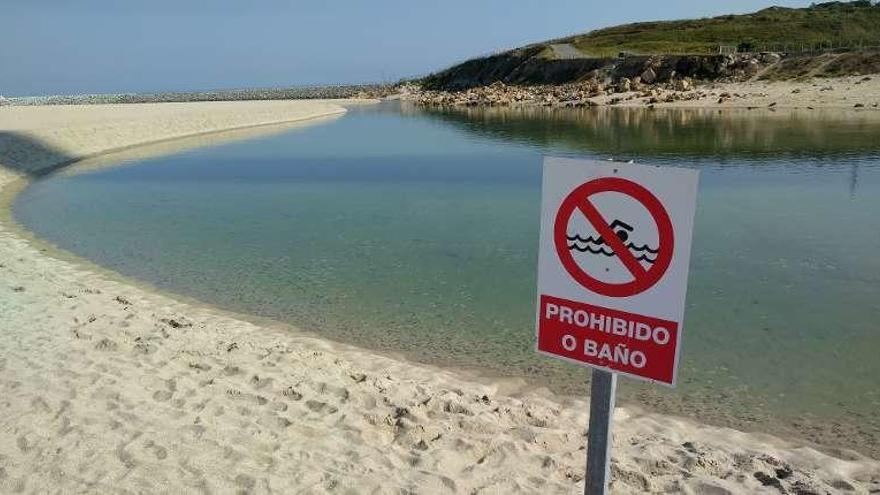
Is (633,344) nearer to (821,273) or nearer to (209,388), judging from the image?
(209,388)

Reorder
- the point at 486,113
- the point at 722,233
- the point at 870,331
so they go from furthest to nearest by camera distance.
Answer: the point at 486,113 → the point at 722,233 → the point at 870,331

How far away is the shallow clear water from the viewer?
296 inches

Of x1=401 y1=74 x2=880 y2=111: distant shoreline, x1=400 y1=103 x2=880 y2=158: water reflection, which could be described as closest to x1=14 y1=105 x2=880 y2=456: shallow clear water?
x1=400 y1=103 x2=880 y2=158: water reflection

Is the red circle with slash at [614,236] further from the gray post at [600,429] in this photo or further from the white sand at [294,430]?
the white sand at [294,430]

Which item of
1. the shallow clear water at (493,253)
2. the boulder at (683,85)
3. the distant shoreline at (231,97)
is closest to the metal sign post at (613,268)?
the shallow clear water at (493,253)

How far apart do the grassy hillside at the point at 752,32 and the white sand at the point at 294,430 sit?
74004mm

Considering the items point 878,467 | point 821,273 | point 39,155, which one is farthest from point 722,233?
point 39,155

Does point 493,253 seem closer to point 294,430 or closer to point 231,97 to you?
point 294,430

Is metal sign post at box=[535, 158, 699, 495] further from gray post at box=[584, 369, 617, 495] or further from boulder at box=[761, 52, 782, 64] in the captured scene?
boulder at box=[761, 52, 782, 64]

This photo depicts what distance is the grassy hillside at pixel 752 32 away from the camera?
80.3 metres

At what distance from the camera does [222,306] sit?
10344 mm

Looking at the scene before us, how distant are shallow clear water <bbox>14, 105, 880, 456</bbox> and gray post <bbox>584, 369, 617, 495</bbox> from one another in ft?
13.9

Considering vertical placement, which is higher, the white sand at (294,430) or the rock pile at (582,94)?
the rock pile at (582,94)

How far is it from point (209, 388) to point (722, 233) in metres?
11.0
